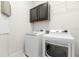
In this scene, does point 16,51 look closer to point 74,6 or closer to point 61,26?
point 61,26

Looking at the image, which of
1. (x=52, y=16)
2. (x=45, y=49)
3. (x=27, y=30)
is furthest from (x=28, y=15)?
(x=45, y=49)

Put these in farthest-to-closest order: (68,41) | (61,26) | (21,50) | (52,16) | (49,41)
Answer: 1. (21,50)
2. (52,16)
3. (61,26)
4. (49,41)
5. (68,41)

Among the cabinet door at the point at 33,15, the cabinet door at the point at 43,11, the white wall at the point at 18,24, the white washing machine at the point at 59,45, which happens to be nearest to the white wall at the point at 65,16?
the cabinet door at the point at 43,11

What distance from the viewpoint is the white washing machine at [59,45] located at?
5.18 feet

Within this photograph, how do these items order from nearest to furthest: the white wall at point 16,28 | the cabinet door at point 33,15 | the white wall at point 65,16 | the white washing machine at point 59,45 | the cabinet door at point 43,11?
the white washing machine at point 59,45 < the white wall at point 65,16 < the white wall at point 16,28 < the cabinet door at point 43,11 < the cabinet door at point 33,15

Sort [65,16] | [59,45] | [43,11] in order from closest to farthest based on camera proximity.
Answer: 1. [59,45]
2. [65,16]
3. [43,11]

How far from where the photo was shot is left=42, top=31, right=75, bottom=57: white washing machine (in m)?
1.58

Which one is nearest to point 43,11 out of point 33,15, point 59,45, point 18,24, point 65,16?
point 33,15

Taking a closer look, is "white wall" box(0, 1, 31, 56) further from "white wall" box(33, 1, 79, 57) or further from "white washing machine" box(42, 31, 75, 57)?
"white washing machine" box(42, 31, 75, 57)

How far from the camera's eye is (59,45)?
1.75 m

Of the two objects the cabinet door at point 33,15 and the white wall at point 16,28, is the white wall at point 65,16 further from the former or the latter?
the white wall at point 16,28

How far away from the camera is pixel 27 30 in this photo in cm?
328

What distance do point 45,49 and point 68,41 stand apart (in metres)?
0.63

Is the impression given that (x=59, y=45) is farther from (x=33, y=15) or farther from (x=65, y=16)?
(x=33, y=15)
